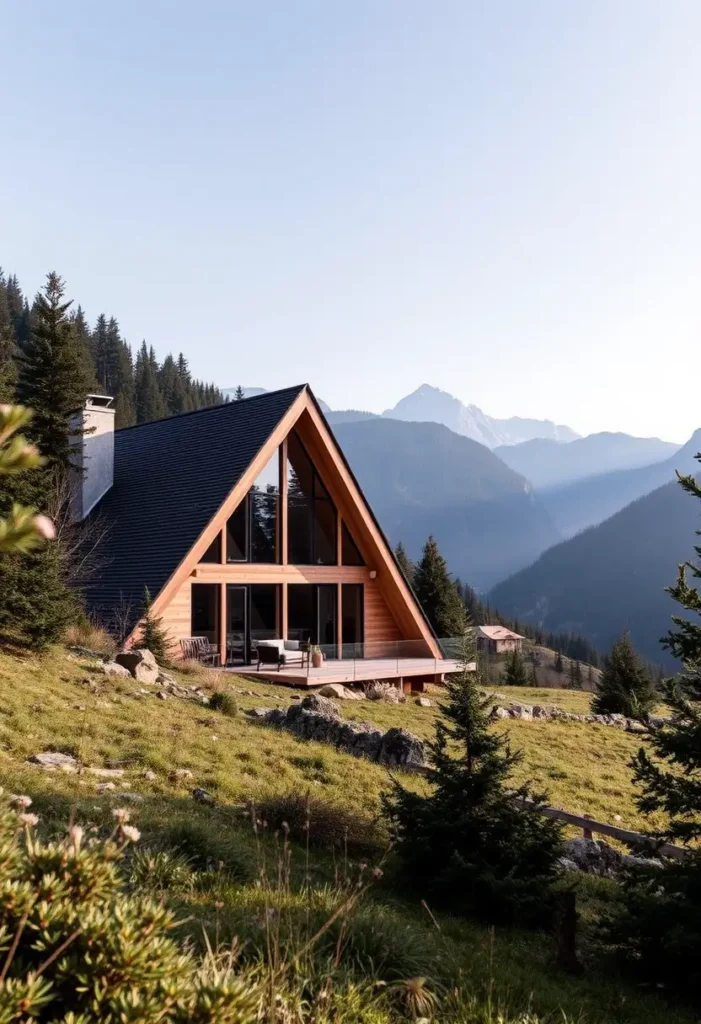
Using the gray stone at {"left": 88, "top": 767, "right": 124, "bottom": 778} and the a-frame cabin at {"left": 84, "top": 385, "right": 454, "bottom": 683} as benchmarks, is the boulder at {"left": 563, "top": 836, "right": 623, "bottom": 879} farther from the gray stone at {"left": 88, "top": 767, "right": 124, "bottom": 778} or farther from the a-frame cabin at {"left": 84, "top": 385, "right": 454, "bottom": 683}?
the a-frame cabin at {"left": 84, "top": 385, "right": 454, "bottom": 683}

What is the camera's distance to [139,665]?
14.1 metres

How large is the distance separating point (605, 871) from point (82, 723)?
6561 mm

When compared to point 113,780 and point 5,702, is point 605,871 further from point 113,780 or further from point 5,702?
point 5,702

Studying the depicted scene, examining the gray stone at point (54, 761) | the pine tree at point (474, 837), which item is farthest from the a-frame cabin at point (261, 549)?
the pine tree at point (474, 837)

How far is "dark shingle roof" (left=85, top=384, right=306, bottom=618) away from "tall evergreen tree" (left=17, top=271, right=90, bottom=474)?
8.59 ft

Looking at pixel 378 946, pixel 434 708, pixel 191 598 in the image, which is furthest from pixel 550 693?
pixel 378 946

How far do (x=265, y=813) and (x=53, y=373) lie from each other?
16270 mm

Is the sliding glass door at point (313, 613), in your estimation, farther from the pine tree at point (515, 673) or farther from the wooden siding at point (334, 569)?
the pine tree at point (515, 673)

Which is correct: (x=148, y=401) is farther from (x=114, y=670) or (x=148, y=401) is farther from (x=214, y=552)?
(x=114, y=670)

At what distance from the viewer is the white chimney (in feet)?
74.5

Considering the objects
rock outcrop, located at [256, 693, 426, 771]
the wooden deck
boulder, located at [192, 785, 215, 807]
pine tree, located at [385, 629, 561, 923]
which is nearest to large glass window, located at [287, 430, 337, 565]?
the wooden deck

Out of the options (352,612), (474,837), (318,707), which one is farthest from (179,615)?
(474,837)

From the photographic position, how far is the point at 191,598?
19.7 metres

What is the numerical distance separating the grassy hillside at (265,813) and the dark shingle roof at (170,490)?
216 inches
